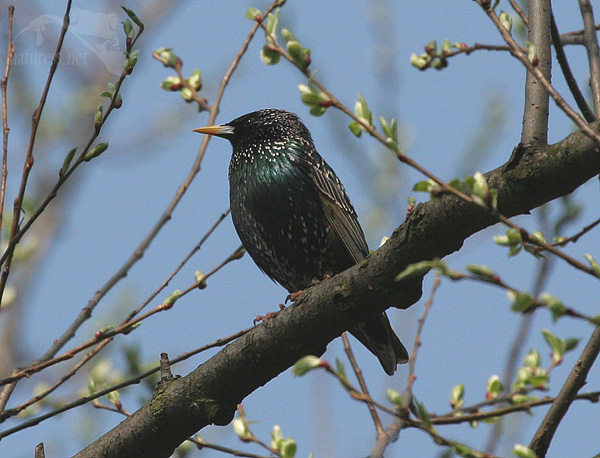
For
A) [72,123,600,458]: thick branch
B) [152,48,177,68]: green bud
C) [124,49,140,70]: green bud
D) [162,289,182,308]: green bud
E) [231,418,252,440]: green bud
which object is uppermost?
[152,48,177,68]: green bud

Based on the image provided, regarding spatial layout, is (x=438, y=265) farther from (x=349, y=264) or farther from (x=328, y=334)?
(x=349, y=264)

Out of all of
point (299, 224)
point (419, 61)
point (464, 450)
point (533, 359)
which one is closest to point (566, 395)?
point (533, 359)

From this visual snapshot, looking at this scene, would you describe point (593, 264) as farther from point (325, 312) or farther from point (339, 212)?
point (339, 212)

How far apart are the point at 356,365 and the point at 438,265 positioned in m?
1.49

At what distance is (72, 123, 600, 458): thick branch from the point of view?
223 cm

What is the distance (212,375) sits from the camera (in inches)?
116

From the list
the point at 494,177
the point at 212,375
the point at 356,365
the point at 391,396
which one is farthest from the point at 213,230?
the point at 391,396

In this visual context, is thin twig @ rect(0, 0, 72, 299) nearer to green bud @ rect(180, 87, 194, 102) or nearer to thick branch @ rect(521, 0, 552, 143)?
green bud @ rect(180, 87, 194, 102)

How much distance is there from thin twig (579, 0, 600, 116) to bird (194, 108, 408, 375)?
72.9 inches

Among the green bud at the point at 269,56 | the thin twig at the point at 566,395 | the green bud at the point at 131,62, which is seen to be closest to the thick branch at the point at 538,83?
the thin twig at the point at 566,395

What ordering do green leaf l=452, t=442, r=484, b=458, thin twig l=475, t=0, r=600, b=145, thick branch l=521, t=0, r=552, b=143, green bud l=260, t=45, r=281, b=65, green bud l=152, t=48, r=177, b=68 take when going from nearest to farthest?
green leaf l=452, t=442, r=484, b=458
thin twig l=475, t=0, r=600, b=145
green bud l=260, t=45, r=281, b=65
thick branch l=521, t=0, r=552, b=143
green bud l=152, t=48, r=177, b=68

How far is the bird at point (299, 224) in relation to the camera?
4430 millimetres

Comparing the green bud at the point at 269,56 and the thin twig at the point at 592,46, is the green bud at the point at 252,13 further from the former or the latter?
the thin twig at the point at 592,46

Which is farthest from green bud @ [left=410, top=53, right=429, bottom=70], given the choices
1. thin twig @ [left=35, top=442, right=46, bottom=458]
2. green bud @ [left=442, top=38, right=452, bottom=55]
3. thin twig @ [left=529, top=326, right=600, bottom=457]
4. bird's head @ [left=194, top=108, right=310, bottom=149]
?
bird's head @ [left=194, top=108, right=310, bottom=149]
